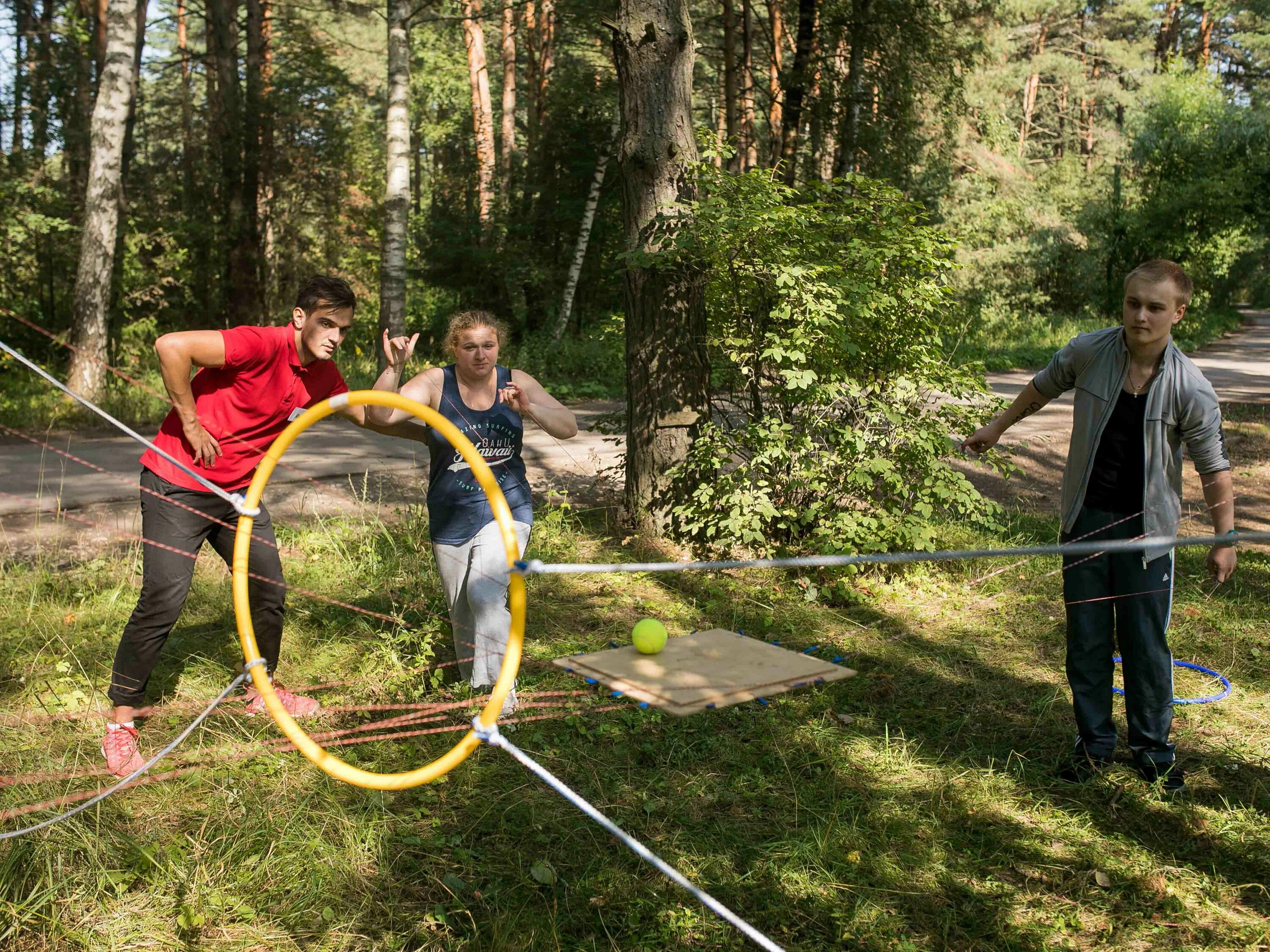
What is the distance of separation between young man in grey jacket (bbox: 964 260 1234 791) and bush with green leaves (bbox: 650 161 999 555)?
225 centimetres

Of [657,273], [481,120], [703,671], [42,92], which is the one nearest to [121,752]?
[703,671]

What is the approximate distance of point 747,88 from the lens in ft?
55.1

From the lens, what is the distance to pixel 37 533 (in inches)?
271

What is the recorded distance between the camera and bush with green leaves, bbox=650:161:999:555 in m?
6.49

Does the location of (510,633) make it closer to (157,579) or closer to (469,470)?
(469,470)

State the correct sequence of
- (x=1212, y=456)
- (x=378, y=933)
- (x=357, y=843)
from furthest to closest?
1. (x=1212, y=456)
2. (x=357, y=843)
3. (x=378, y=933)

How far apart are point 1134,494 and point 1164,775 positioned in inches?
46.0

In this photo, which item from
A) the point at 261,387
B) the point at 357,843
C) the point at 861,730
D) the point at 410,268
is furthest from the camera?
the point at 410,268

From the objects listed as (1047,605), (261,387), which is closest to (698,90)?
(1047,605)

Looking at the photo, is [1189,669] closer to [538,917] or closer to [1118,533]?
[1118,533]

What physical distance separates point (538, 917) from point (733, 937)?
0.62 m

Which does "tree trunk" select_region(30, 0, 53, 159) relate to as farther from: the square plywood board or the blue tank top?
the square plywood board

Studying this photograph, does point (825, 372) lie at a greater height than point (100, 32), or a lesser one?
lesser

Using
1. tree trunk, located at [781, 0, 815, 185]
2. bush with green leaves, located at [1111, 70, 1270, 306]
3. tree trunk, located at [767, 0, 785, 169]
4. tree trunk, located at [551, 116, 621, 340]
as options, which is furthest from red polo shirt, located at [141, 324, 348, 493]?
bush with green leaves, located at [1111, 70, 1270, 306]
